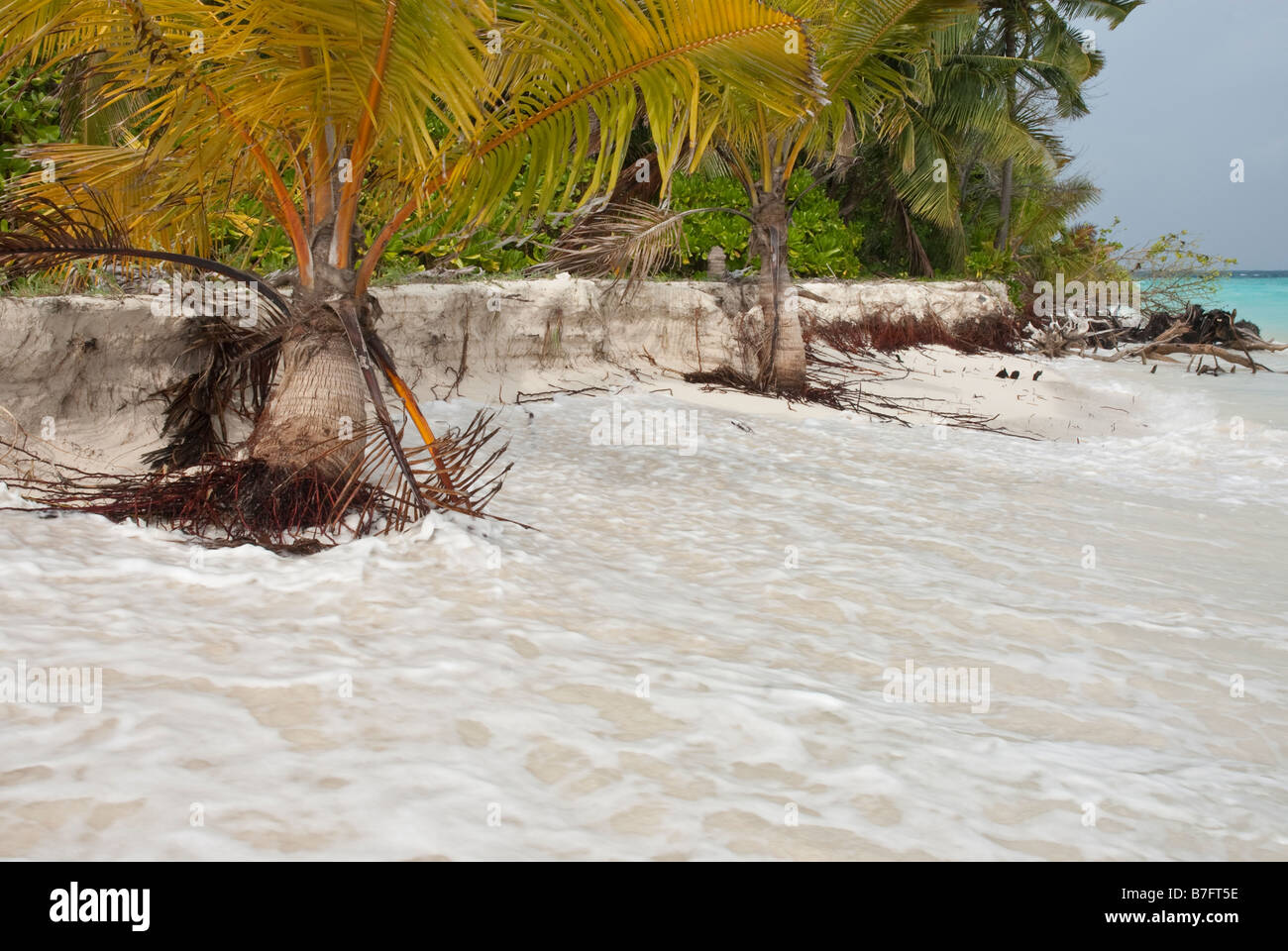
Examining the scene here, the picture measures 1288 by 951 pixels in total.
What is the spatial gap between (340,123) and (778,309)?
5.25 m

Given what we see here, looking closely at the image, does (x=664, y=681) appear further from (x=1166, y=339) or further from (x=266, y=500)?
(x=1166, y=339)

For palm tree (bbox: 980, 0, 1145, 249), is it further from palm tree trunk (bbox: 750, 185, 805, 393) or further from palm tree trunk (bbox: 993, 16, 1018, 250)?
palm tree trunk (bbox: 750, 185, 805, 393)

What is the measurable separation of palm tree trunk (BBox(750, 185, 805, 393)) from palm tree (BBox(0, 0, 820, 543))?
397 cm

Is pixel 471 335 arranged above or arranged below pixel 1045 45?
below

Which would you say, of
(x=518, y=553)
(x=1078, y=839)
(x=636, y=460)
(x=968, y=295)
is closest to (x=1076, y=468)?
(x=636, y=460)

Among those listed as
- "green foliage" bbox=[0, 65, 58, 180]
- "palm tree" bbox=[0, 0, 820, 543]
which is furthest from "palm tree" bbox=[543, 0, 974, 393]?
"green foliage" bbox=[0, 65, 58, 180]

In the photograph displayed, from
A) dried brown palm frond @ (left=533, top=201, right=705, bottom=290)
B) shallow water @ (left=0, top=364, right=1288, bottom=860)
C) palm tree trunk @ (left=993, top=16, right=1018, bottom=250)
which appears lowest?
shallow water @ (left=0, top=364, right=1288, bottom=860)

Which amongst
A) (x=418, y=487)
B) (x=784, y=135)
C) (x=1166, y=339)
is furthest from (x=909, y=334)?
(x=418, y=487)

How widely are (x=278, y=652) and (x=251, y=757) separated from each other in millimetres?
575

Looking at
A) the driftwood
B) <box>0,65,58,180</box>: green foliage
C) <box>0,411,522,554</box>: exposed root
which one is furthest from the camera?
the driftwood

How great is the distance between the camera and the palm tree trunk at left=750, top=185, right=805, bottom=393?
26.8 ft

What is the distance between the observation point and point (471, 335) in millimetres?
7211

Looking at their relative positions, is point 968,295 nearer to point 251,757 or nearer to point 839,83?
point 839,83

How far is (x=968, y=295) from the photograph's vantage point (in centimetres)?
1264
